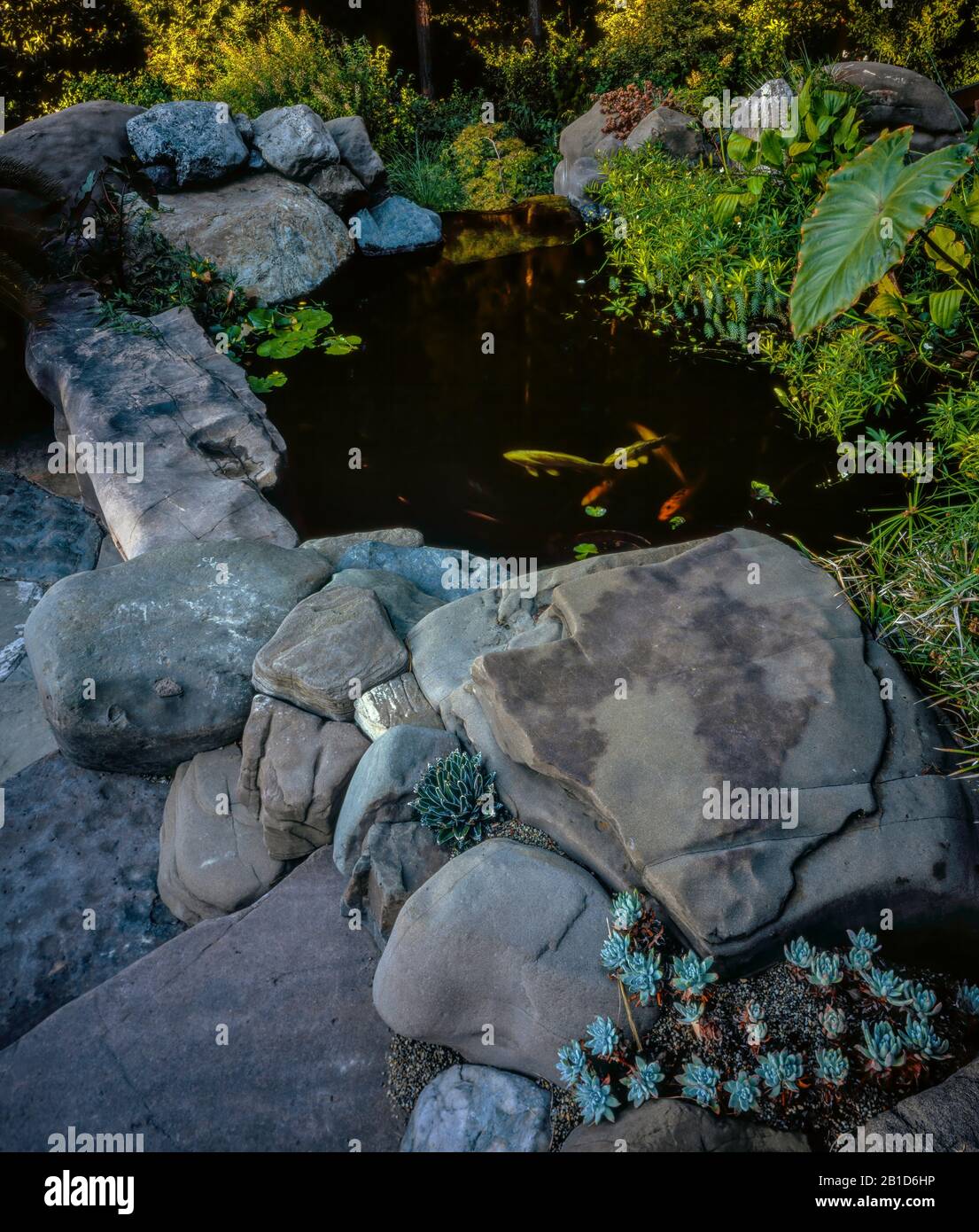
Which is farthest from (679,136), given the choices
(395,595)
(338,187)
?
(395,595)

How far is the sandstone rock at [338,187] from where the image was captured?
928 centimetres

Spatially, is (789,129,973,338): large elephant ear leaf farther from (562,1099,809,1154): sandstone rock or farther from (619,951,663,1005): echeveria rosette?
(562,1099,809,1154): sandstone rock

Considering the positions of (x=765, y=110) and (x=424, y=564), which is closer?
(x=424, y=564)

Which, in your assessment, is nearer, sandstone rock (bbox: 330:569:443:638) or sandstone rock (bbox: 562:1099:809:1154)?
sandstone rock (bbox: 562:1099:809:1154)

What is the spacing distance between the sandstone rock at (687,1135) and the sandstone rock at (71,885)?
7.62 feet

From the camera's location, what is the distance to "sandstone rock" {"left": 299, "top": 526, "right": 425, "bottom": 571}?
16.8 feet

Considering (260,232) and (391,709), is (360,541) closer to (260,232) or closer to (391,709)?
(391,709)

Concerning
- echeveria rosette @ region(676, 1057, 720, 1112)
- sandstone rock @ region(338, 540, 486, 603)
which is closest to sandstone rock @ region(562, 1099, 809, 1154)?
echeveria rosette @ region(676, 1057, 720, 1112)

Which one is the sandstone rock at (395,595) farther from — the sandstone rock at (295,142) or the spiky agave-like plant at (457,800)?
the sandstone rock at (295,142)

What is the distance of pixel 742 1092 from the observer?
7.86 feet

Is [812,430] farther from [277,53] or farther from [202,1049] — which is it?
[277,53]

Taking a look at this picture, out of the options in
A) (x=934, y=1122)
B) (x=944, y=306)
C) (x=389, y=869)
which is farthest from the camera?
(x=944, y=306)

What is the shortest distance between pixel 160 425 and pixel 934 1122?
19.4 ft

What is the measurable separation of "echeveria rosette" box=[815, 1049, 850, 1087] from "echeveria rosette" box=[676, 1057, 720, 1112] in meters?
0.33
